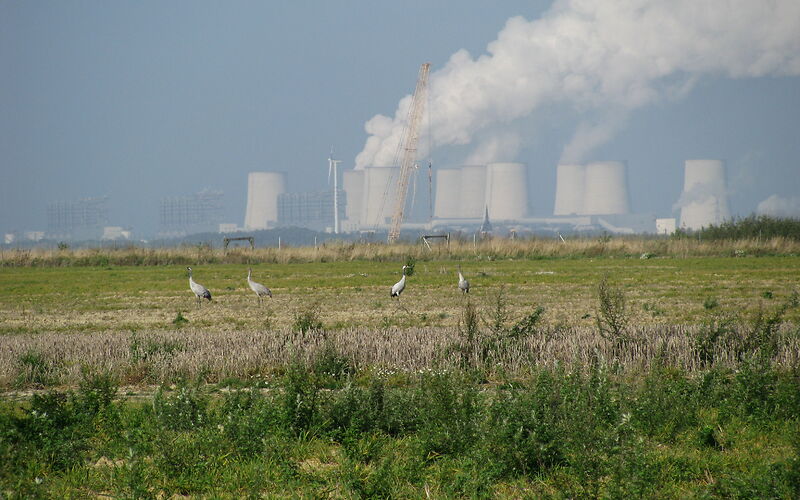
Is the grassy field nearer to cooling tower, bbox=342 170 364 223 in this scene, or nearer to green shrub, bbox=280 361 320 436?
green shrub, bbox=280 361 320 436

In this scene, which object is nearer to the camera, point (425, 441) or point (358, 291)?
point (425, 441)

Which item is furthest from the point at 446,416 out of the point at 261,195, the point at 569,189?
the point at 261,195

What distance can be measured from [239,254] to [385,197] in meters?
83.8

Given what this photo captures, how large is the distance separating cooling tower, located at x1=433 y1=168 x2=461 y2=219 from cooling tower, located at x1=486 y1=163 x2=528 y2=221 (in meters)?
18.8

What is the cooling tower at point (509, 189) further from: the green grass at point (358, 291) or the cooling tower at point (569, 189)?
the green grass at point (358, 291)

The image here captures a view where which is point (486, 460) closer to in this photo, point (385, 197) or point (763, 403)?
point (763, 403)

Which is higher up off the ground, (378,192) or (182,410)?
(378,192)

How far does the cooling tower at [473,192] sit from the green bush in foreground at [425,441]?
5982 inches

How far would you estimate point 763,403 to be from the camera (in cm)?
955

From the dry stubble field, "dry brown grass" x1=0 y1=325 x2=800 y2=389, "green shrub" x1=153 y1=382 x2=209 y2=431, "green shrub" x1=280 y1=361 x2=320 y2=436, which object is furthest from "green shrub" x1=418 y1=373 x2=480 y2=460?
"green shrub" x1=153 y1=382 x2=209 y2=431

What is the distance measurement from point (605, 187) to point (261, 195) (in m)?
69.9

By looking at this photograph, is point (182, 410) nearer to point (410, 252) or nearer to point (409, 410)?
point (409, 410)

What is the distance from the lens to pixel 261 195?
563ft

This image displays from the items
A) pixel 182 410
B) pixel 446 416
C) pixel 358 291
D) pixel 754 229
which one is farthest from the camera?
pixel 754 229
